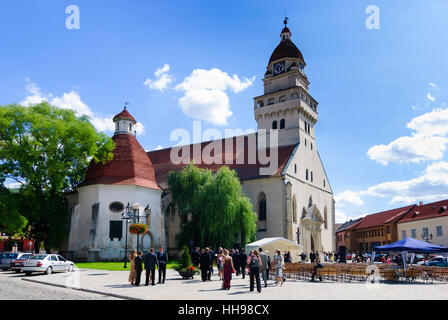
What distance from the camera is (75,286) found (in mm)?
17500

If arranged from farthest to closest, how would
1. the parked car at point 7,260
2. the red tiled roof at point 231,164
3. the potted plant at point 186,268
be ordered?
1. the red tiled roof at point 231,164
2. the parked car at point 7,260
3. the potted plant at point 186,268

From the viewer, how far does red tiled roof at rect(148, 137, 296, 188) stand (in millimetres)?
44750

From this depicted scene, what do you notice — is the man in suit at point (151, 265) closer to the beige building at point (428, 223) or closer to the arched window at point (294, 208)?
the arched window at point (294, 208)

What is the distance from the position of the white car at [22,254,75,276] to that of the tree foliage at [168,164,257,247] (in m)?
13.2

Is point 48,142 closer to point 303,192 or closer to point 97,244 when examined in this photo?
point 97,244

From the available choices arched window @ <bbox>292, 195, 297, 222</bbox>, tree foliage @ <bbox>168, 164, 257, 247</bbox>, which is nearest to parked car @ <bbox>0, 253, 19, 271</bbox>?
tree foliage @ <bbox>168, 164, 257, 247</bbox>

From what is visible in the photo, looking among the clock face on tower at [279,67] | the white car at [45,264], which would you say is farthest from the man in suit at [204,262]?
the clock face on tower at [279,67]

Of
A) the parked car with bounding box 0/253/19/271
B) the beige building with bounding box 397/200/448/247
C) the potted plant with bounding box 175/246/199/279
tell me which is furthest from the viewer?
the beige building with bounding box 397/200/448/247

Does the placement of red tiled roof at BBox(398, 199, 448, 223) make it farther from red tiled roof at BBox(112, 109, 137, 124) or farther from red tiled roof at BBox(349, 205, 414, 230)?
red tiled roof at BBox(112, 109, 137, 124)

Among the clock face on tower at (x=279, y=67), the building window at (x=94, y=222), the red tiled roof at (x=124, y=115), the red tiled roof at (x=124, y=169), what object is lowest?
the building window at (x=94, y=222)

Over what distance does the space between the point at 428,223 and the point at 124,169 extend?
44617mm

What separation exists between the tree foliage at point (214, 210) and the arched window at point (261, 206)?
5296 mm

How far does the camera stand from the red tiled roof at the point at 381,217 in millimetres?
70125
